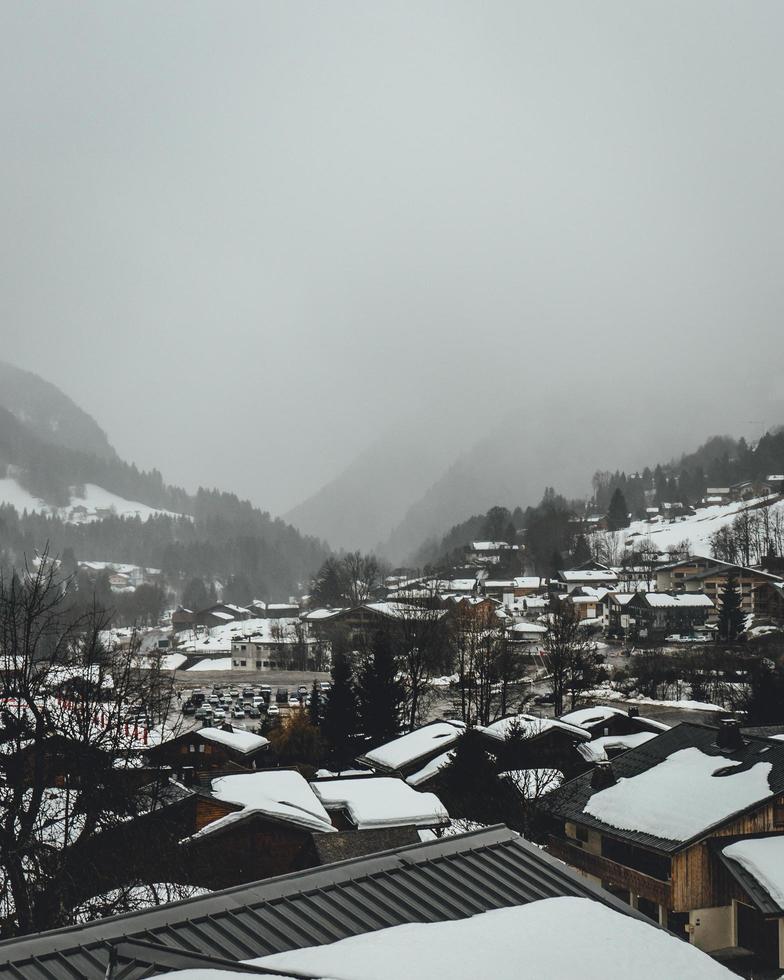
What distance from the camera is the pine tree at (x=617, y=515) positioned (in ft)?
510

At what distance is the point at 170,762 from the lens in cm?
2756

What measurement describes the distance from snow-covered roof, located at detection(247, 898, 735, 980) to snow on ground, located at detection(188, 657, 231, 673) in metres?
76.4

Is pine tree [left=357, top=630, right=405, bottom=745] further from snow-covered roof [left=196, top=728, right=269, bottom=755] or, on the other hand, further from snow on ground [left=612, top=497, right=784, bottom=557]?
snow on ground [left=612, top=497, right=784, bottom=557]

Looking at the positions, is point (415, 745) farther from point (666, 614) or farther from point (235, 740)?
point (666, 614)

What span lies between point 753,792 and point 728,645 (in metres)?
48.2

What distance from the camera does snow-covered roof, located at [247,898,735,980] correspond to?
15.7ft

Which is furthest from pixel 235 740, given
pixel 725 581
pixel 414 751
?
pixel 725 581

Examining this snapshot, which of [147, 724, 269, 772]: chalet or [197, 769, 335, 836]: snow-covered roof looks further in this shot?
[147, 724, 269, 772]: chalet

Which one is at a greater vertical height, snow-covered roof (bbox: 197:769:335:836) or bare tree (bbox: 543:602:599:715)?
snow-covered roof (bbox: 197:769:335:836)

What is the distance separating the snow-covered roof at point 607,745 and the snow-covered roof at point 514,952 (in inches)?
1057

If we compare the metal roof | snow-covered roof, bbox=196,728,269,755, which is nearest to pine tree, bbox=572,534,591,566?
snow-covered roof, bbox=196,728,269,755

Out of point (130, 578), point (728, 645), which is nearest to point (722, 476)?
point (728, 645)

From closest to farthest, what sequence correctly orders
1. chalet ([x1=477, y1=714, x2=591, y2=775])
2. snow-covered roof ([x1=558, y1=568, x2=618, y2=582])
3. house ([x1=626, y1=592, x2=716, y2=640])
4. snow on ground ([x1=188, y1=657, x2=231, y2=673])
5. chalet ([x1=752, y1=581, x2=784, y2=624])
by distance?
chalet ([x1=477, y1=714, x2=591, y2=775])
house ([x1=626, y1=592, x2=716, y2=640])
chalet ([x1=752, y1=581, x2=784, y2=624])
snow on ground ([x1=188, y1=657, x2=231, y2=673])
snow-covered roof ([x1=558, y1=568, x2=618, y2=582])

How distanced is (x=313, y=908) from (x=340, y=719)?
108ft
